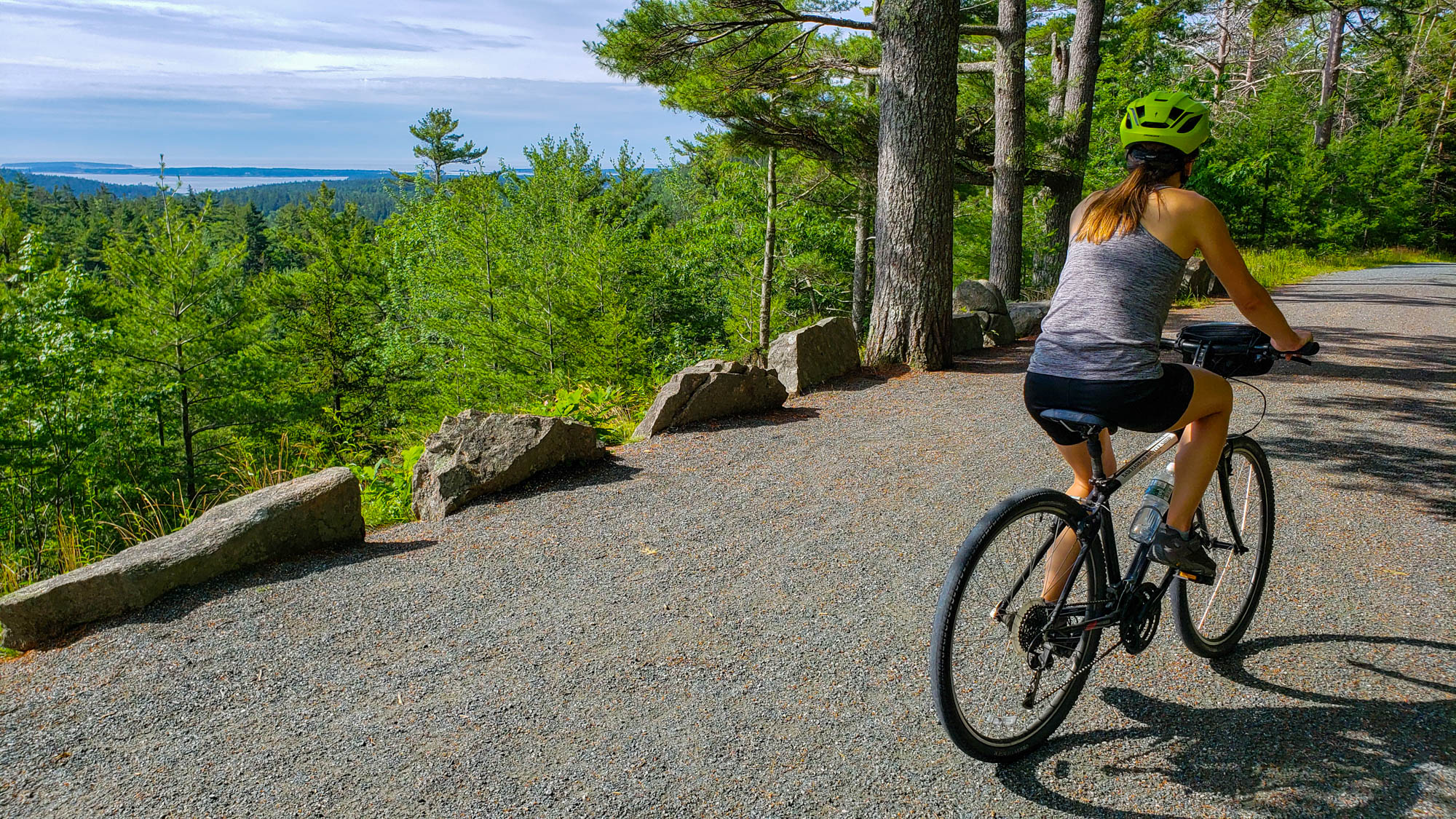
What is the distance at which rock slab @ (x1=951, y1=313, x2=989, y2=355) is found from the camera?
984cm

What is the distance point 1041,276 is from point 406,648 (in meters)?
13.4

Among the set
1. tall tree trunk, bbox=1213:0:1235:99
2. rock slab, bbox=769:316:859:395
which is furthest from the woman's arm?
tall tree trunk, bbox=1213:0:1235:99

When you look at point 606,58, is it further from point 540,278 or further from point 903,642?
point 903,642

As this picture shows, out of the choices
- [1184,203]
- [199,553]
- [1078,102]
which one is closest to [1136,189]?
[1184,203]

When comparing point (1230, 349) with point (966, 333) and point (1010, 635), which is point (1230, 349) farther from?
point (966, 333)

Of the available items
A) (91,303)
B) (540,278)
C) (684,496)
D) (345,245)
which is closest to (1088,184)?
(540,278)

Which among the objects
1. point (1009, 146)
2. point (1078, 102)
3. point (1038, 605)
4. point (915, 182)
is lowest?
point (1038, 605)

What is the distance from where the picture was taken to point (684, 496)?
548 cm

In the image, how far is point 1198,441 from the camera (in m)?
2.77

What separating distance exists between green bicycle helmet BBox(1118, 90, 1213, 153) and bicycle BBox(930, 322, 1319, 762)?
0.60 metres

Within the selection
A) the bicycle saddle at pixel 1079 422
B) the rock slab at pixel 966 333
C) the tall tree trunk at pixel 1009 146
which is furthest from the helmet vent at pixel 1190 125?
the tall tree trunk at pixel 1009 146

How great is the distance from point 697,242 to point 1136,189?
23508 mm

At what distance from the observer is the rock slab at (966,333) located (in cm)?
984

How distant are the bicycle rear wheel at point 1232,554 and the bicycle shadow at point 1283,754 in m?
0.22
